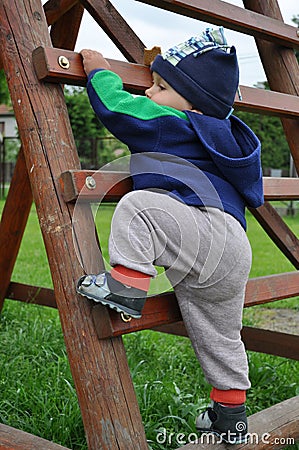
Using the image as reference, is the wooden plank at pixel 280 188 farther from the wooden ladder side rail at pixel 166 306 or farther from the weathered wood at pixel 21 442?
the weathered wood at pixel 21 442

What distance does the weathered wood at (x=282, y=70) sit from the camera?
2.90 m

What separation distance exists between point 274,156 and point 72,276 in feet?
60.0

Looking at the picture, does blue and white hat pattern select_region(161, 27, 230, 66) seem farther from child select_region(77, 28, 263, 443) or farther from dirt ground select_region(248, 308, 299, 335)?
dirt ground select_region(248, 308, 299, 335)

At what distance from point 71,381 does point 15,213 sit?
1.08 m

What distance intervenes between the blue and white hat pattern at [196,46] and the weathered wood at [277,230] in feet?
3.90

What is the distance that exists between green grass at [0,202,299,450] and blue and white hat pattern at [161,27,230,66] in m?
0.45

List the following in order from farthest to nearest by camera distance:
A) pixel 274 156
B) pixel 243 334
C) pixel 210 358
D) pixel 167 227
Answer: pixel 274 156 < pixel 243 334 < pixel 210 358 < pixel 167 227

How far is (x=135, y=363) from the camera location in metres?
3.48

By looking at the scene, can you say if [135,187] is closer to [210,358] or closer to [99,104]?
[99,104]

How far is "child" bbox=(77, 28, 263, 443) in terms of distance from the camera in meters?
1.61

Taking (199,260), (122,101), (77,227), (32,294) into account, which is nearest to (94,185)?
(77,227)

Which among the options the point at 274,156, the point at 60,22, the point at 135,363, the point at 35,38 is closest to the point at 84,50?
the point at 35,38

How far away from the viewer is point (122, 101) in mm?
1706

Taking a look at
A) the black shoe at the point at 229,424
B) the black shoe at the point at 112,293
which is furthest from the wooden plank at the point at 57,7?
the black shoe at the point at 229,424
